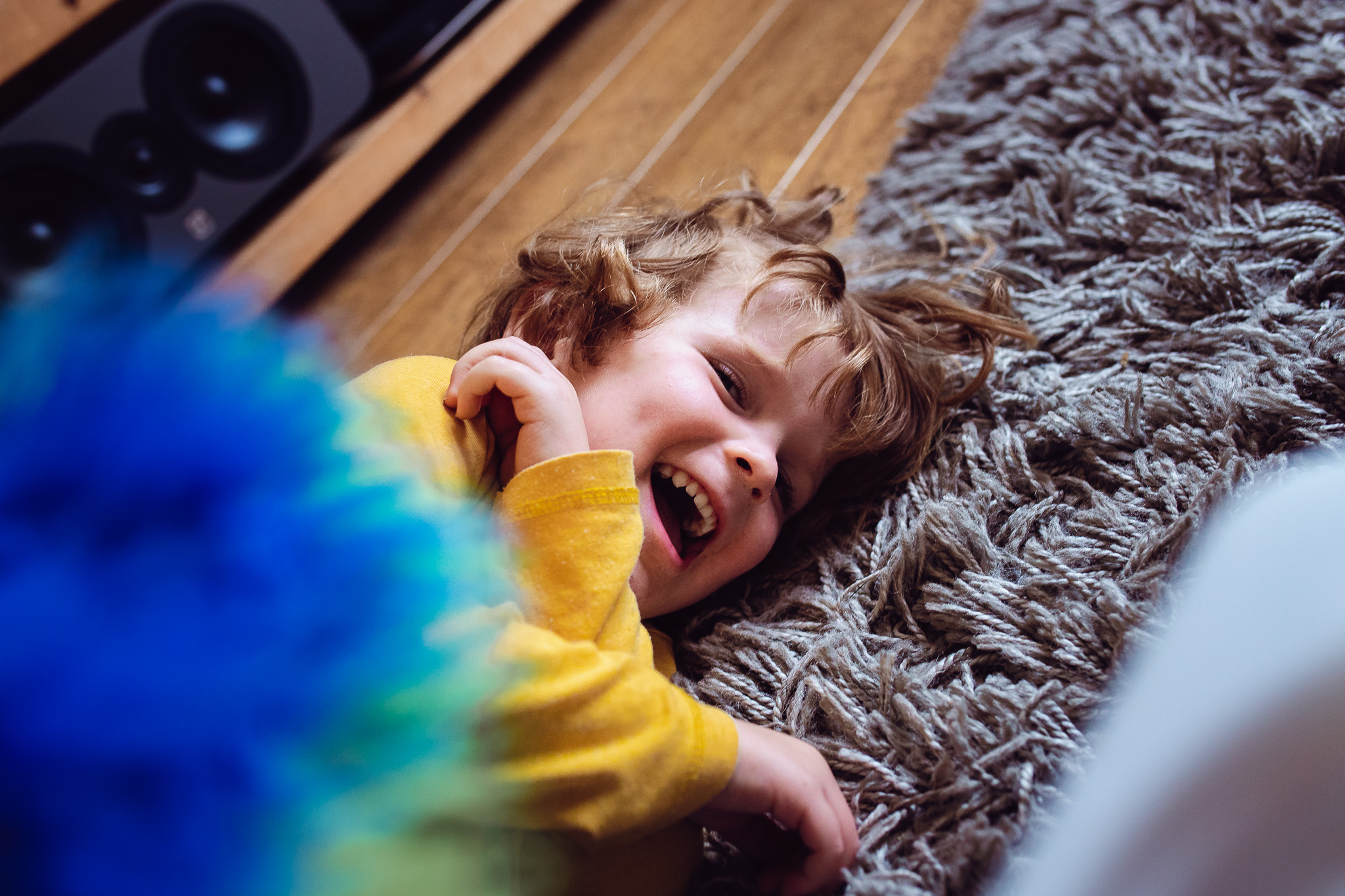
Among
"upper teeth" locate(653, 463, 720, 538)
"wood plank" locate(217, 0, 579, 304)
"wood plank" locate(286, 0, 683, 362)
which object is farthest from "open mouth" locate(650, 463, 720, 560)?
"wood plank" locate(217, 0, 579, 304)

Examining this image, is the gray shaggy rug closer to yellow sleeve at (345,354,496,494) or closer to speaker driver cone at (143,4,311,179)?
yellow sleeve at (345,354,496,494)

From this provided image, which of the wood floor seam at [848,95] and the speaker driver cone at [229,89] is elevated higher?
the speaker driver cone at [229,89]

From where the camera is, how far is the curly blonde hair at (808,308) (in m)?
0.66

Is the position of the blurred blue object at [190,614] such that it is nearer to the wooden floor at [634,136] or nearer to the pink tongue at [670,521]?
the pink tongue at [670,521]

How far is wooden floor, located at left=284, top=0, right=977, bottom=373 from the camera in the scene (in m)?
1.05

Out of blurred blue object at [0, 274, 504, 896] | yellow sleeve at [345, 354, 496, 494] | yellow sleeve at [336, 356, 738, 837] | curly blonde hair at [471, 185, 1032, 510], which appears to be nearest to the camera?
blurred blue object at [0, 274, 504, 896]

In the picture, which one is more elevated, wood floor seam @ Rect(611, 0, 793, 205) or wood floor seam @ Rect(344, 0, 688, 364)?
wood floor seam @ Rect(344, 0, 688, 364)

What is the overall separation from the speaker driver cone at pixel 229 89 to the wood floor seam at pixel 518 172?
217 millimetres

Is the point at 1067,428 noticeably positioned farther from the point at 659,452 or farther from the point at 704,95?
the point at 704,95

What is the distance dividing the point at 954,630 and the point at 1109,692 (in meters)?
0.10

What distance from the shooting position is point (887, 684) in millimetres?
527

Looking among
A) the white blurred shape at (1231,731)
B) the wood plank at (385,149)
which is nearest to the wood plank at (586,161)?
the wood plank at (385,149)

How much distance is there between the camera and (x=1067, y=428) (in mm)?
634

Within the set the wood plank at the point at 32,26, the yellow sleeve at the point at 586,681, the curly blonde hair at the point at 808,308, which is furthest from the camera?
the wood plank at the point at 32,26
